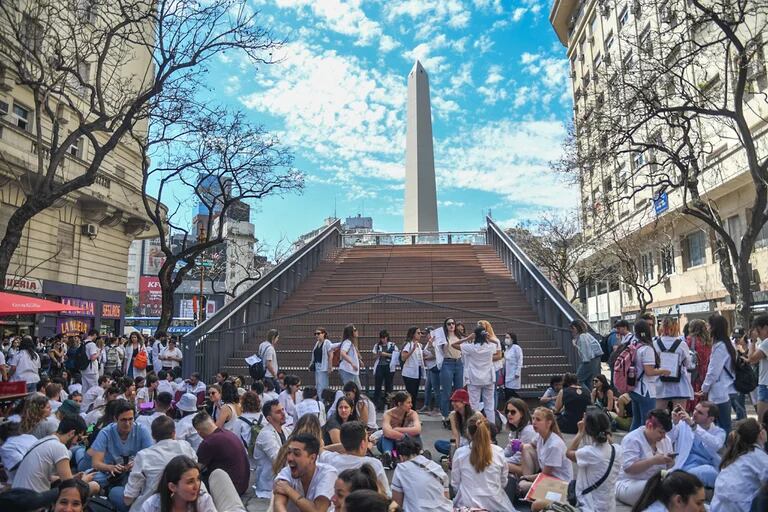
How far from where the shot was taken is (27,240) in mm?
18859

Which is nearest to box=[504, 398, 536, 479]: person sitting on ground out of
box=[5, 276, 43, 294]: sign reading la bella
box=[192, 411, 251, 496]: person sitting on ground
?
box=[192, 411, 251, 496]: person sitting on ground

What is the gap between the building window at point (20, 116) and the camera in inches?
755

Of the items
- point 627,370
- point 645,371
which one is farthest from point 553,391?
point 645,371

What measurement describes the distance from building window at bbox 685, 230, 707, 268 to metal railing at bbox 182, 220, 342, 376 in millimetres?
17694

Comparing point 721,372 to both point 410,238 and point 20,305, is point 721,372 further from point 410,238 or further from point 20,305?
point 410,238

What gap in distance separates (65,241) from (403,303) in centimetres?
1451

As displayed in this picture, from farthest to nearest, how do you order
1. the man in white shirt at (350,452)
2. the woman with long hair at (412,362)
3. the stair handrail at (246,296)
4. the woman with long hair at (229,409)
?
the stair handrail at (246,296) < the woman with long hair at (412,362) < the woman with long hair at (229,409) < the man in white shirt at (350,452)

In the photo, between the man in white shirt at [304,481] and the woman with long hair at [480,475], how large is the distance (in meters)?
1.11

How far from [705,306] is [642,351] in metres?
20.0

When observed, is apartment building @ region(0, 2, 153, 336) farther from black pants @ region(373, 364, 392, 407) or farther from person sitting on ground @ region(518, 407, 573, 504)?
person sitting on ground @ region(518, 407, 573, 504)

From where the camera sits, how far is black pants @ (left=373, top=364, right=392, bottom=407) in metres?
10.2

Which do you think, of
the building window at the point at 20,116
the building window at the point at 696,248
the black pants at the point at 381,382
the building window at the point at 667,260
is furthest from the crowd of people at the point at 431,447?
the building window at the point at 667,260

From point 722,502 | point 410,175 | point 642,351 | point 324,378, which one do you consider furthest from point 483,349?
point 410,175

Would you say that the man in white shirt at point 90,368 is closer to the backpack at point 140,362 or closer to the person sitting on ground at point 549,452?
the backpack at point 140,362
